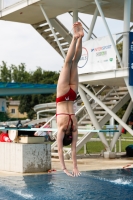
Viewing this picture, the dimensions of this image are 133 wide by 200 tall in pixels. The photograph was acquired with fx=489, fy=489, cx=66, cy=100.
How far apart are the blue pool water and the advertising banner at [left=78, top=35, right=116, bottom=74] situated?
523 cm

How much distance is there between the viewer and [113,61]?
2175 cm

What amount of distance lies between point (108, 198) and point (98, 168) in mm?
7671

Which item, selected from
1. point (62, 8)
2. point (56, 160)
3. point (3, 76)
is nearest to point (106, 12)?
point (62, 8)

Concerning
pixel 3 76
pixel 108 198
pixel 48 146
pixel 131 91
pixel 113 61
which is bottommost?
pixel 108 198

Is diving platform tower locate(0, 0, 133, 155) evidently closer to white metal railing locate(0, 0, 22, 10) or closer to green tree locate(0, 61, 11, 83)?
white metal railing locate(0, 0, 22, 10)

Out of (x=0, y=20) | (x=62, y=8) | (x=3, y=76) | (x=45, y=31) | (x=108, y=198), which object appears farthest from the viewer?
(x=3, y=76)

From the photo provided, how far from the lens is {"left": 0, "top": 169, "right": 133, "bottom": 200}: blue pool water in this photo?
13812 millimetres

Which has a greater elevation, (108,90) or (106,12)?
(106,12)

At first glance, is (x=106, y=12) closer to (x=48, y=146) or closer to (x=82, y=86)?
(x=82, y=86)

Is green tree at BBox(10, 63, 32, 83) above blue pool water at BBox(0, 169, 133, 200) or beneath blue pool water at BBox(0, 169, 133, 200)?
above

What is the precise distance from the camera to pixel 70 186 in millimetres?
15719

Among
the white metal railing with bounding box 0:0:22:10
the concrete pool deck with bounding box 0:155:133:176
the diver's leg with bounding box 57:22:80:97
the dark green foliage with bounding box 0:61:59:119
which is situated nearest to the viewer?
the diver's leg with bounding box 57:22:80:97

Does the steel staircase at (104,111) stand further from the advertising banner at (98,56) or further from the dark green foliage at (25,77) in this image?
the dark green foliage at (25,77)

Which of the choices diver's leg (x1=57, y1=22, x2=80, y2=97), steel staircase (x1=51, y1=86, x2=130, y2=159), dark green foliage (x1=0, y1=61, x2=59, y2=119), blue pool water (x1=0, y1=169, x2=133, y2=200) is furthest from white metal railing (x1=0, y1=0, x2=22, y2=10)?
dark green foliage (x1=0, y1=61, x2=59, y2=119)
